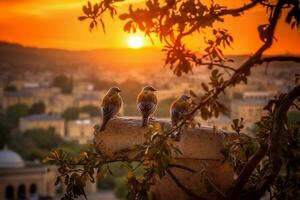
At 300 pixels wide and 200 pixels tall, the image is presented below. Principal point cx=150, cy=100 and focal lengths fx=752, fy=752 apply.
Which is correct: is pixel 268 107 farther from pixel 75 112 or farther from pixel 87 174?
pixel 75 112

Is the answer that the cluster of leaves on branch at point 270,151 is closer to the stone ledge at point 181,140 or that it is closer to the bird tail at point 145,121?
the stone ledge at point 181,140

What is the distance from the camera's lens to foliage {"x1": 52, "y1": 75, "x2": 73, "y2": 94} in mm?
86812

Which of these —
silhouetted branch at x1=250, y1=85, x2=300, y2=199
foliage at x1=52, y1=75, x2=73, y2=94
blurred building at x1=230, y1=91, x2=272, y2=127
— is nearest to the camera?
silhouetted branch at x1=250, y1=85, x2=300, y2=199

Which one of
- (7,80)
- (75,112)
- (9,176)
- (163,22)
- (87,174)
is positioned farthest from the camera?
(7,80)

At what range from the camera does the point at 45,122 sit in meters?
61.8

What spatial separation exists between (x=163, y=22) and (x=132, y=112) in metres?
57.6

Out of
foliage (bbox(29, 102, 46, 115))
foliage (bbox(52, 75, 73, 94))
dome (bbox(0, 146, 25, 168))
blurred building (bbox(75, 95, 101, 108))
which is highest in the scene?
foliage (bbox(52, 75, 73, 94))

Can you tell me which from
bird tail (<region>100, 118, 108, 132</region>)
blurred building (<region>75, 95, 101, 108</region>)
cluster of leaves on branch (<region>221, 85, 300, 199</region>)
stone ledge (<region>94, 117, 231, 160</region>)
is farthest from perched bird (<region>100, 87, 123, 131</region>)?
blurred building (<region>75, 95, 101, 108</region>)

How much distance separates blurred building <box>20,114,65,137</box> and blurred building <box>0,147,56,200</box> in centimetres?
2053

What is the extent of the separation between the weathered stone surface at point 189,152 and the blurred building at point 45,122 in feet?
186

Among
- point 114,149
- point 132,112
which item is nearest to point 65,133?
point 132,112

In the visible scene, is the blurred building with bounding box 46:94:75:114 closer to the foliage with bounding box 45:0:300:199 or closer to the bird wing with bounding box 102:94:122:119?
the bird wing with bounding box 102:94:122:119

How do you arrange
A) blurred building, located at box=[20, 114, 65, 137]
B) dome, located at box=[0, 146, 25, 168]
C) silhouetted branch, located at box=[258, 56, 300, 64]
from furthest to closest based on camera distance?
blurred building, located at box=[20, 114, 65, 137], dome, located at box=[0, 146, 25, 168], silhouetted branch, located at box=[258, 56, 300, 64]

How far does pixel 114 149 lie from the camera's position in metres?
3.22
